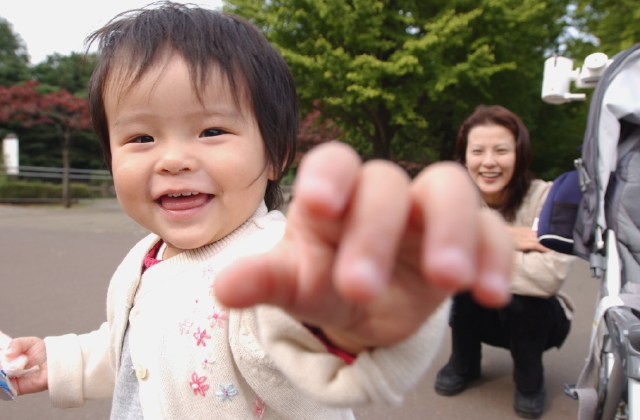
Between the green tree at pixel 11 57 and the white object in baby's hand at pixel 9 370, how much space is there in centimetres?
2513

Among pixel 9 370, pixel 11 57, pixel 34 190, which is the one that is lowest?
pixel 34 190

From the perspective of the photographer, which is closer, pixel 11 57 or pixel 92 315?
pixel 92 315

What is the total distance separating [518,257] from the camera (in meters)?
2.50

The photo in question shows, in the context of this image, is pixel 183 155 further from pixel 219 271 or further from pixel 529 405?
pixel 529 405

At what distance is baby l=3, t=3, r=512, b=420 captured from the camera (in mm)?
544

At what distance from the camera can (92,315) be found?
11.7ft

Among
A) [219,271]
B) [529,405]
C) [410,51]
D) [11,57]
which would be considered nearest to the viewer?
[219,271]

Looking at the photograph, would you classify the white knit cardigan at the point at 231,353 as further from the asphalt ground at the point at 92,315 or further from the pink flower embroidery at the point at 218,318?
the asphalt ground at the point at 92,315

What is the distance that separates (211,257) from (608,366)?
1568mm

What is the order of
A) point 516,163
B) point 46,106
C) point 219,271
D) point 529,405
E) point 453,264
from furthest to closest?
point 46,106 → point 516,163 → point 529,405 → point 219,271 → point 453,264

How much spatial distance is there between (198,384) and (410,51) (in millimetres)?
10019

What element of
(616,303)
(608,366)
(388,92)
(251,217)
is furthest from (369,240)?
(388,92)

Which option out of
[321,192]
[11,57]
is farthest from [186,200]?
[11,57]

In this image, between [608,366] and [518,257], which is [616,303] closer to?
[608,366]
